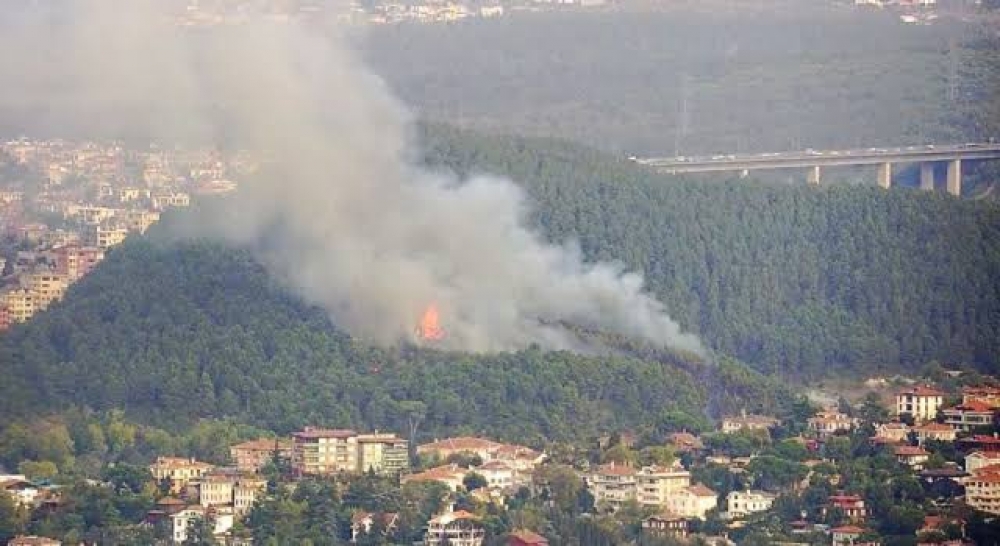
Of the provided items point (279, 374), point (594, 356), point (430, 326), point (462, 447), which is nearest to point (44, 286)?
point (430, 326)

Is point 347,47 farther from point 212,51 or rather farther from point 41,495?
point 41,495

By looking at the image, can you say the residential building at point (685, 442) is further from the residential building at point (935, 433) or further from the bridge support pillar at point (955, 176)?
the bridge support pillar at point (955, 176)

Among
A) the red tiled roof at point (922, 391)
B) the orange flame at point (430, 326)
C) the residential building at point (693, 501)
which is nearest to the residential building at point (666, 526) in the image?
the residential building at point (693, 501)

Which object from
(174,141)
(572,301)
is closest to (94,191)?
(174,141)

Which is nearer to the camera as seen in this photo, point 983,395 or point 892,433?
point 892,433

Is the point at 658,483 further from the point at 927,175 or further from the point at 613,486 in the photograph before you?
the point at 927,175
